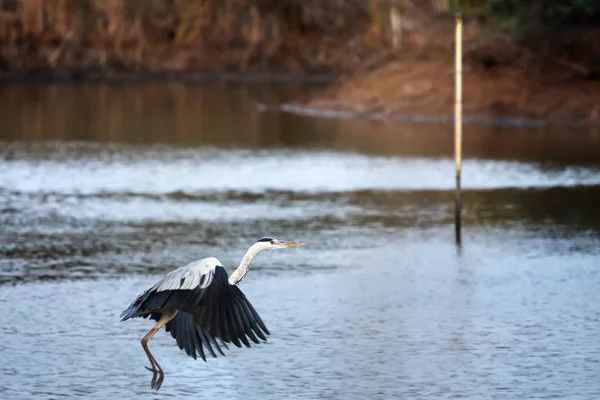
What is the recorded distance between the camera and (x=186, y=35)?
110625 mm

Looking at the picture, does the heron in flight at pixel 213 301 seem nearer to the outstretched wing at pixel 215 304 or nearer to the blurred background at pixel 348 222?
the outstretched wing at pixel 215 304

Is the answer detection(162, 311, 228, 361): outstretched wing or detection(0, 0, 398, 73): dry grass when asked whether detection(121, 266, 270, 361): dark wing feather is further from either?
detection(0, 0, 398, 73): dry grass

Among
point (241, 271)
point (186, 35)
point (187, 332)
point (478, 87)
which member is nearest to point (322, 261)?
point (187, 332)

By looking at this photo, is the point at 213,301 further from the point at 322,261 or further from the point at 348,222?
the point at 348,222

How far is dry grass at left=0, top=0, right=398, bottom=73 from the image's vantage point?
4099 inches

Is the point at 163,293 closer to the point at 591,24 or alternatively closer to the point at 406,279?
the point at 406,279

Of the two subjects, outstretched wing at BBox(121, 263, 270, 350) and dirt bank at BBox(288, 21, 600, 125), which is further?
dirt bank at BBox(288, 21, 600, 125)

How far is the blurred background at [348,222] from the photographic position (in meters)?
13.9

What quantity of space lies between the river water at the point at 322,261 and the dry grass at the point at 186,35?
206ft

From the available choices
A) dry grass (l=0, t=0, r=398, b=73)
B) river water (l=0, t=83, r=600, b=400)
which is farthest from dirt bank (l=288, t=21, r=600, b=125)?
dry grass (l=0, t=0, r=398, b=73)

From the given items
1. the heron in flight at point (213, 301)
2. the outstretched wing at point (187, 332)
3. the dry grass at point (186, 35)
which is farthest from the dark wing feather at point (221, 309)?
the dry grass at point (186, 35)

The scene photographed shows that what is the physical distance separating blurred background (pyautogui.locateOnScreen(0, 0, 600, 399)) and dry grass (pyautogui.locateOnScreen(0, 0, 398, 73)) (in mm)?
35079

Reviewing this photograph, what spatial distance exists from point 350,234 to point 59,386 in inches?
412

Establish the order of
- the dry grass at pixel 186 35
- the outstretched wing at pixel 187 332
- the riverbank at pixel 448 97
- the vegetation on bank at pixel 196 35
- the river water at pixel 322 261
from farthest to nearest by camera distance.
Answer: the dry grass at pixel 186 35 < the vegetation on bank at pixel 196 35 < the riverbank at pixel 448 97 < the river water at pixel 322 261 < the outstretched wing at pixel 187 332
